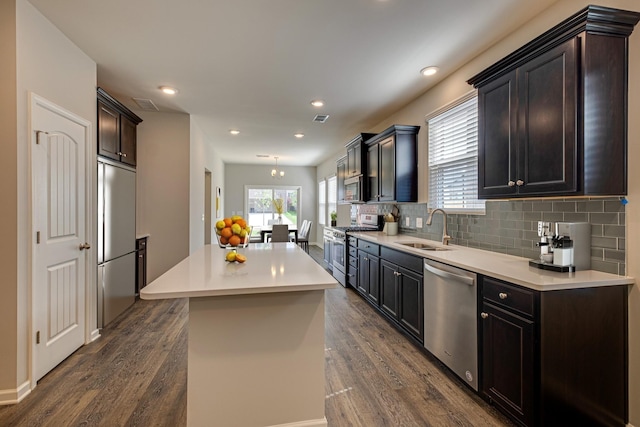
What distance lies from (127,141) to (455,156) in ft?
12.8

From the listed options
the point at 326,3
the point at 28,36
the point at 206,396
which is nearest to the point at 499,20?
the point at 326,3

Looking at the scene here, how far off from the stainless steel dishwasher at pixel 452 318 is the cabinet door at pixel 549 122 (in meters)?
0.75

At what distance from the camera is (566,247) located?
1831 millimetres

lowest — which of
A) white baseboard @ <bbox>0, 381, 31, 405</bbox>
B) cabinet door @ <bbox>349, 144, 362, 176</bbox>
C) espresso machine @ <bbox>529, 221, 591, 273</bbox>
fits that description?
white baseboard @ <bbox>0, 381, 31, 405</bbox>

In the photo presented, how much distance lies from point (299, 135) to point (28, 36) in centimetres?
431

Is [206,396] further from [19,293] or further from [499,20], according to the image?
[499,20]

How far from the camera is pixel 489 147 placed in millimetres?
2330

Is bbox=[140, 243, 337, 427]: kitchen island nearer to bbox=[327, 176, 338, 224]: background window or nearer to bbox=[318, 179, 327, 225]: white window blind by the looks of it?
bbox=[327, 176, 338, 224]: background window

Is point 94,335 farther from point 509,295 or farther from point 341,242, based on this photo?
point 509,295

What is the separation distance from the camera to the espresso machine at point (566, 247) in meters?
1.83

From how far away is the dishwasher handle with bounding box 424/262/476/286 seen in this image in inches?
82.6

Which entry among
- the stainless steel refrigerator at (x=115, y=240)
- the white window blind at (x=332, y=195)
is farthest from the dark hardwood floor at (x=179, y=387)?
Result: the white window blind at (x=332, y=195)

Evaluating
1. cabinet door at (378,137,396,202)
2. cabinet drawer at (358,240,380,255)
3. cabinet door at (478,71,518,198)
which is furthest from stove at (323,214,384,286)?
cabinet door at (478,71,518,198)

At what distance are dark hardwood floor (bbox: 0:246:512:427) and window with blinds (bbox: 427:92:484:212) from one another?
1.52 metres
